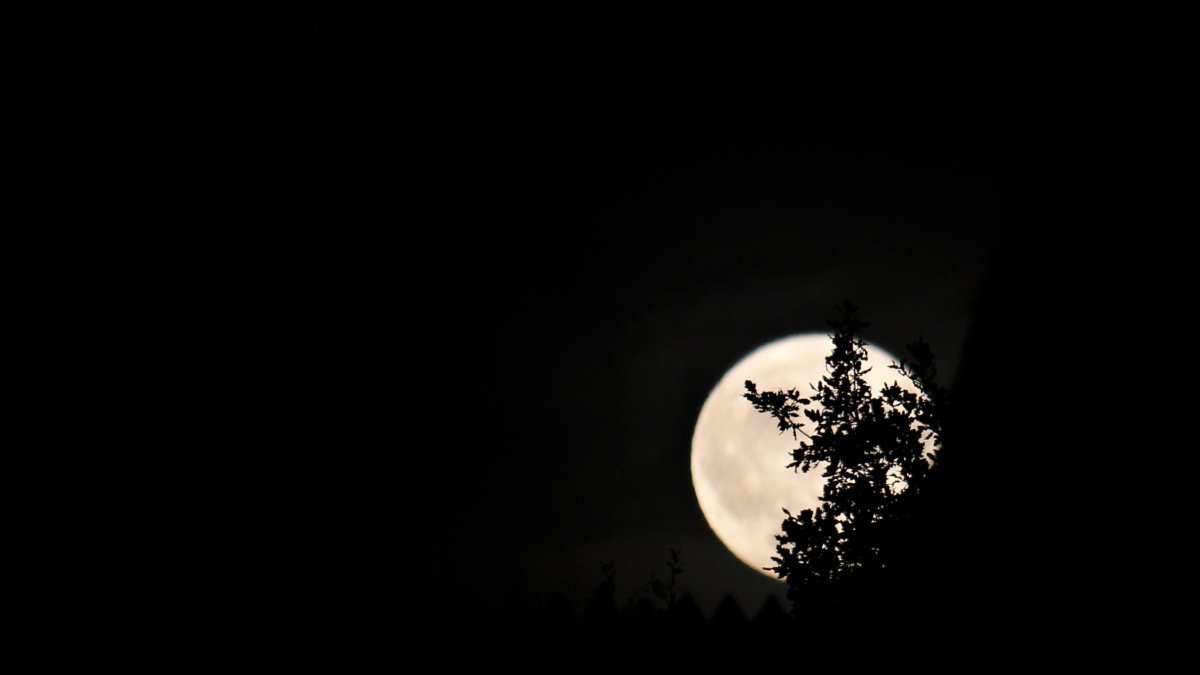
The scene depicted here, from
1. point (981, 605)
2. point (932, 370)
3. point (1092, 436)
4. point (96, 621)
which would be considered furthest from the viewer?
point (96, 621)

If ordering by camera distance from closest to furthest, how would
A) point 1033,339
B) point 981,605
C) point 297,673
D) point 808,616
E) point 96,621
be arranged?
point 981,605
point 1033,339
point 808,616
point 297,673
point 96,621

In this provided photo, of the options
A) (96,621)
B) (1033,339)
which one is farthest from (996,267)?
(96,621)

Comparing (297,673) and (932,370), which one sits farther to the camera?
(297,673)

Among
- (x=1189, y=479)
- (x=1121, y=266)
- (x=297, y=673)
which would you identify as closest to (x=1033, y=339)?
(x=1121, y=266)

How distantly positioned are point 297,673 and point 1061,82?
87.6ft

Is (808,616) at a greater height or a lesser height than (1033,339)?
lesser

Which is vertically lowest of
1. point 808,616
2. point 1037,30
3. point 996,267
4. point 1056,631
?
point 1056,631

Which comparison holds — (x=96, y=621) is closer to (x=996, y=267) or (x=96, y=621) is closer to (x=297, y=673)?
(x=297, y=673)

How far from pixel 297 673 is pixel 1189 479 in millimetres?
26470

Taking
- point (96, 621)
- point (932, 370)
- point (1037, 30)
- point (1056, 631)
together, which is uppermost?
point (96, 621)

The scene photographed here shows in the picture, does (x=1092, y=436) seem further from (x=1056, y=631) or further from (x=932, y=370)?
(x=932, y=370)

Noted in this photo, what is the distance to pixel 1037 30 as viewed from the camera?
8062 millimetres

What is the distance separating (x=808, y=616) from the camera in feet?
26.4

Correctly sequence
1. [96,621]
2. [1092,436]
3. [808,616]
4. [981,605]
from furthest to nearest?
[96,621] < [808,616] < [981,605] < [1092,436]
